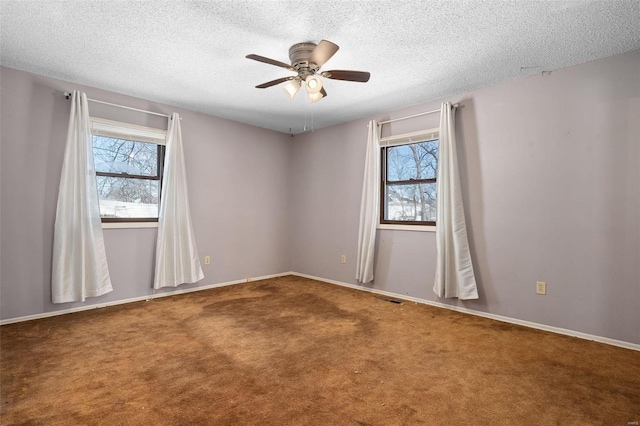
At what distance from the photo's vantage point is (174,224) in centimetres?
412

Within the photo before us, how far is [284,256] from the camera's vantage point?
221 inches

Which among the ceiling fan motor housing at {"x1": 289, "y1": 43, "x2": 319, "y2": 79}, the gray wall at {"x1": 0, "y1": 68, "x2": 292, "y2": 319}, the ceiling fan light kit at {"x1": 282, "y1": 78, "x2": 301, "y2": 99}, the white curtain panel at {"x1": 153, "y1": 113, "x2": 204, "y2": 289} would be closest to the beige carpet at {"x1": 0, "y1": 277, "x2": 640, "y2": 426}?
the gray wall at {"x1": 0, "y1": 68, "x2": 292, "y2": 319}

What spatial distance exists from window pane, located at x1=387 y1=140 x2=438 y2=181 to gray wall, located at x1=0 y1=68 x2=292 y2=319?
1963mm

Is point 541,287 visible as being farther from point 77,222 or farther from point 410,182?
point 77,222

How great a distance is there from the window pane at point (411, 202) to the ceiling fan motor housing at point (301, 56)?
2.15 meters

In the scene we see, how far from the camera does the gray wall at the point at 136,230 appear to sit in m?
3.21

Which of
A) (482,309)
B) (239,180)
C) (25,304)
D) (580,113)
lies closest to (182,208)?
(239,180)

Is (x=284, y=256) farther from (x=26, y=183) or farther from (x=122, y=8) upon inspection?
(x=122, y=8)

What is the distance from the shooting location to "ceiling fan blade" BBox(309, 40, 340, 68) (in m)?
2.23

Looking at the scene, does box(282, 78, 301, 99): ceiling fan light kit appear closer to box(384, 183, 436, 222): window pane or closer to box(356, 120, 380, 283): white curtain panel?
box(356, 120, 380, 283): white curtain panel

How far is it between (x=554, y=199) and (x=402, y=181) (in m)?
1.69

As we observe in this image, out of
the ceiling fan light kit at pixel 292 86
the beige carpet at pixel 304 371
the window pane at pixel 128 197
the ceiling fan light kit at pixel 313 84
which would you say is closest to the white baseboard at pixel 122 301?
the beige carpet at pixel 304 371

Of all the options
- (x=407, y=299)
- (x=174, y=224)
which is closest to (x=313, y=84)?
(x=174, y=224)

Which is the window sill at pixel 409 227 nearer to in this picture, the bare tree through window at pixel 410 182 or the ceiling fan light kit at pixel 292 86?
the bare tree through window at pixel 410 182
